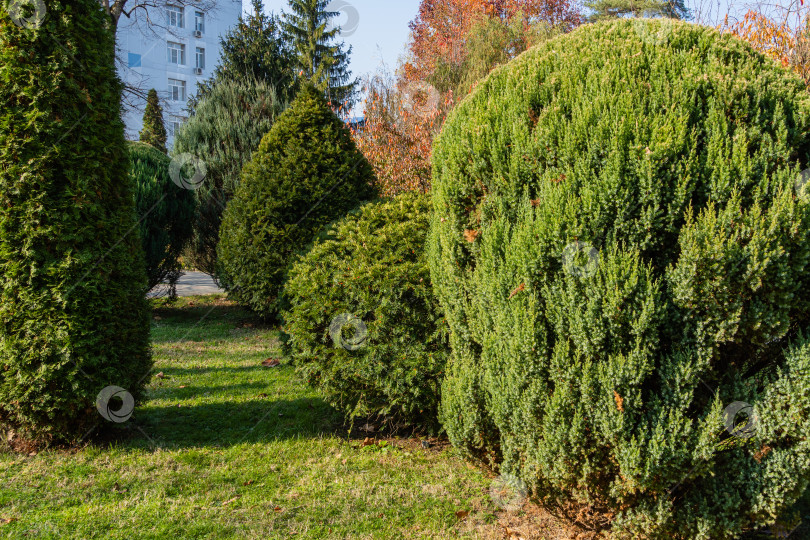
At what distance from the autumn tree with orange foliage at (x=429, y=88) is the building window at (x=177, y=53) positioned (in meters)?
18.3

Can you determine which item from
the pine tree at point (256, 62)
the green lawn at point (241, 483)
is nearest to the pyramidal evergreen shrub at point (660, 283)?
the green lawn at point (241, 483)

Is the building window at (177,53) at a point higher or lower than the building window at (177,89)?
higher

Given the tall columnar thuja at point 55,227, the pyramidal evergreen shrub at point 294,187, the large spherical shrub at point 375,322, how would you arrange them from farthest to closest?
the pyramidal evergreen shrub at point 294,187
the large spherical shrub at point 375,322
the tall columnar thuja at point 55,227

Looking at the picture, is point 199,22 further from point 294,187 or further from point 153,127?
point 294,187

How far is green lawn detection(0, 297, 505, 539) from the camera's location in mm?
3318

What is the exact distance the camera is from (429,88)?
16.2m

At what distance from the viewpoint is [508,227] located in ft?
9.99

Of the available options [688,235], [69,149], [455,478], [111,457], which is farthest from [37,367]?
[688,235]

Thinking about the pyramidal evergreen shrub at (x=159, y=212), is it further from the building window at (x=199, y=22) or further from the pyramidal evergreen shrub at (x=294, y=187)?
the building window at (x=199, y=22)

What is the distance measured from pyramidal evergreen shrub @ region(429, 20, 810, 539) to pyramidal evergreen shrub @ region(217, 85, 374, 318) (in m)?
5.41

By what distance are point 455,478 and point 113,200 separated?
359 cm

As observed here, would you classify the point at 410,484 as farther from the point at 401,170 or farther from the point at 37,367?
the point at 401,170

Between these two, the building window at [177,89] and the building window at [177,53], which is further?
the building window at [177,89]

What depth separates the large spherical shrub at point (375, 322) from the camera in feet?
13.8
